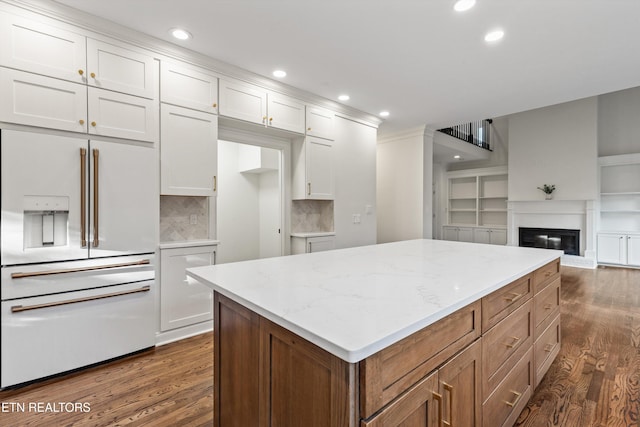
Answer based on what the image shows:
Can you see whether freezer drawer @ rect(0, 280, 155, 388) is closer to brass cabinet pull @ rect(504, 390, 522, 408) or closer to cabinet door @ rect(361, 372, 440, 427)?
cabinet door @ rect(361, 372, 440, 427)

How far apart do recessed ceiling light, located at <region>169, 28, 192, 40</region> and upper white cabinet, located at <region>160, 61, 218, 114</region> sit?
268 millimetres

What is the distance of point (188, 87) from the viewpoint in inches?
113

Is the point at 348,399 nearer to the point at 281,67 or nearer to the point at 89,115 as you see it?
the point at 89,115

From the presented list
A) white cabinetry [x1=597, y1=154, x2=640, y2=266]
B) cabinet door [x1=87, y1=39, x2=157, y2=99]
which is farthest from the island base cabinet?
white cabinetry [x1=597, y1=154, x2=640, y2=266]

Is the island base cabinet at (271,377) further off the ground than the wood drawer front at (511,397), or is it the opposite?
the island base cabinet at (271,377)

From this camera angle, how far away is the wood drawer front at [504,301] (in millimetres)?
1286

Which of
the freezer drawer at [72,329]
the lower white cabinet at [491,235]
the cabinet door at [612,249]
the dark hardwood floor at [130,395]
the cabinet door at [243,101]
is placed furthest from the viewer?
the lower white cabinet at [491,235]

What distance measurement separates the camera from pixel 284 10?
2.30 m

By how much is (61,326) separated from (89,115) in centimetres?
158

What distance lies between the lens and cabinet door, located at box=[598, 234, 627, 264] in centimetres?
603

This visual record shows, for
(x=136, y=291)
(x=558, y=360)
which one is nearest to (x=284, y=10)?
(x=136, y=291)

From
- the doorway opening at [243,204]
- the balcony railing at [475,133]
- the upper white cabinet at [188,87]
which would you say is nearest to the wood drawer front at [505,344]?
the upper white cabinet at [188,87]

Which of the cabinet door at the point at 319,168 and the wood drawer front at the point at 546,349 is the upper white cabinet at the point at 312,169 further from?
the wood drawer front at the point at 546,349

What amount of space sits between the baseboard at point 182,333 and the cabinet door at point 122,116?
1.74 meters
